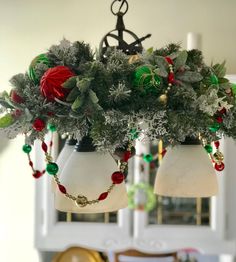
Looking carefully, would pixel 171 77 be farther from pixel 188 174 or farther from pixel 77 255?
pixel 77 255

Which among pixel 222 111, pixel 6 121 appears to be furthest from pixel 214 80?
pixel 6 121

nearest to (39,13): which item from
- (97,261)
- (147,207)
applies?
(147,207)

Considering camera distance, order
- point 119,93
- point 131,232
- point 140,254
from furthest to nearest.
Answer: point 140,254, point 131,232, point 119,93

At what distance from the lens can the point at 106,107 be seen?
30.0 inches

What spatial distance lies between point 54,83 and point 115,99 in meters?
0.12

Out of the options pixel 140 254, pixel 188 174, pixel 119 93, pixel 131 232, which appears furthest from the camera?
pixel 140 254

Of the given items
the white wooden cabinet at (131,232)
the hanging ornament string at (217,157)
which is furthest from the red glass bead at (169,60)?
the white wooden cabinet at (131,232)

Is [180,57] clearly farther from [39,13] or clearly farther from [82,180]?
[39,13]

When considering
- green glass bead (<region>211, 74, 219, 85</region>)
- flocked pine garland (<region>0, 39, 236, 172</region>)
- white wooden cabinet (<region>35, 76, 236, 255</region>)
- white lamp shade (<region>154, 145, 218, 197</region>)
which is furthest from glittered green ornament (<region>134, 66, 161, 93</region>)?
white wooden cabinet (<region>35, 76, 236, 255</region>)

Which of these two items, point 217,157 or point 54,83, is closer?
point 54,83

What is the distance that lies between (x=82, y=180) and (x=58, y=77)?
0.20 meters

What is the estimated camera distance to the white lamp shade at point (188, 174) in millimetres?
881

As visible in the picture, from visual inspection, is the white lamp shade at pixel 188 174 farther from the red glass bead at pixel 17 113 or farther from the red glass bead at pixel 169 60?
the red glass bead at pixel 17 113

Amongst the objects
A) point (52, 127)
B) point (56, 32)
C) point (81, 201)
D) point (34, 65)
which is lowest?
point (81, 201)
